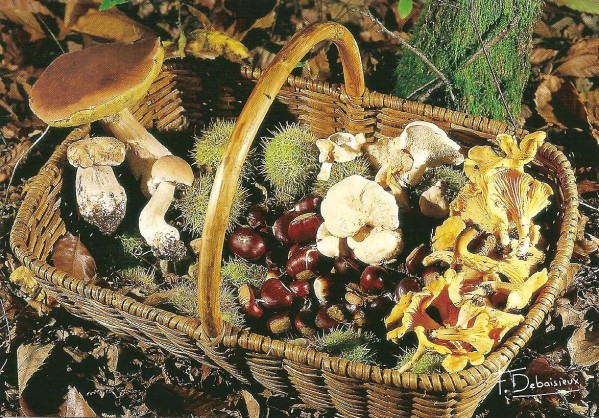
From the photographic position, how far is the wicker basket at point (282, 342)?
1396 mm

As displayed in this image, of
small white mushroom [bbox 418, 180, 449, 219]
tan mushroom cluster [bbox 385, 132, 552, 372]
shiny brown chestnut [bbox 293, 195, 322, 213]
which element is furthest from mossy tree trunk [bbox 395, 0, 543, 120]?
shiny brown chestnut [bbox 293, 195, 322, 213]

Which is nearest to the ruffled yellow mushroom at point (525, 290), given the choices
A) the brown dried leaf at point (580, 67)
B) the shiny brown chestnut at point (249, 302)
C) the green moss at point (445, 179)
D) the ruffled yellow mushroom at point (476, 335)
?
the ruffled yellow mushroom at point (476, 335)

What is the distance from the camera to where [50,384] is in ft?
6.38

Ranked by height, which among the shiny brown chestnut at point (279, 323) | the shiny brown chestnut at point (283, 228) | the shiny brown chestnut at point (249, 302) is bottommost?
the shiny brown chestnut at point (279, 323)

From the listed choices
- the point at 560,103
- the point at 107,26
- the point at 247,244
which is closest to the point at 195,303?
the point at 247,244

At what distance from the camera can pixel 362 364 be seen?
1454 millimetres

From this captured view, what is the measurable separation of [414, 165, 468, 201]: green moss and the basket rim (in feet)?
0.49

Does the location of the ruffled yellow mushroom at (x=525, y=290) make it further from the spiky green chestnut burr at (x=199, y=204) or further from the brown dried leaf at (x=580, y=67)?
the brown dried leaf at (x=580, y=67)

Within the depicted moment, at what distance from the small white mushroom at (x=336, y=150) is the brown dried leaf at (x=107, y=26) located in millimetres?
1325

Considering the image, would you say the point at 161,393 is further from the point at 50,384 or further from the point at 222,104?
the point at 222,104

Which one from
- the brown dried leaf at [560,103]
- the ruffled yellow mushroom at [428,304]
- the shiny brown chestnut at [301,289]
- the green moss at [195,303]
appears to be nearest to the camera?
the ruffled yellow mushroom at [428,304]

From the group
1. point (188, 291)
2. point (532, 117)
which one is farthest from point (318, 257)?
point (532, 117)

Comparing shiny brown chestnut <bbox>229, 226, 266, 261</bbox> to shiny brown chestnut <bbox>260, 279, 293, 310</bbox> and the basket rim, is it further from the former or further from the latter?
the basket rim

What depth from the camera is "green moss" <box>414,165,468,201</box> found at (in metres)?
1.93
